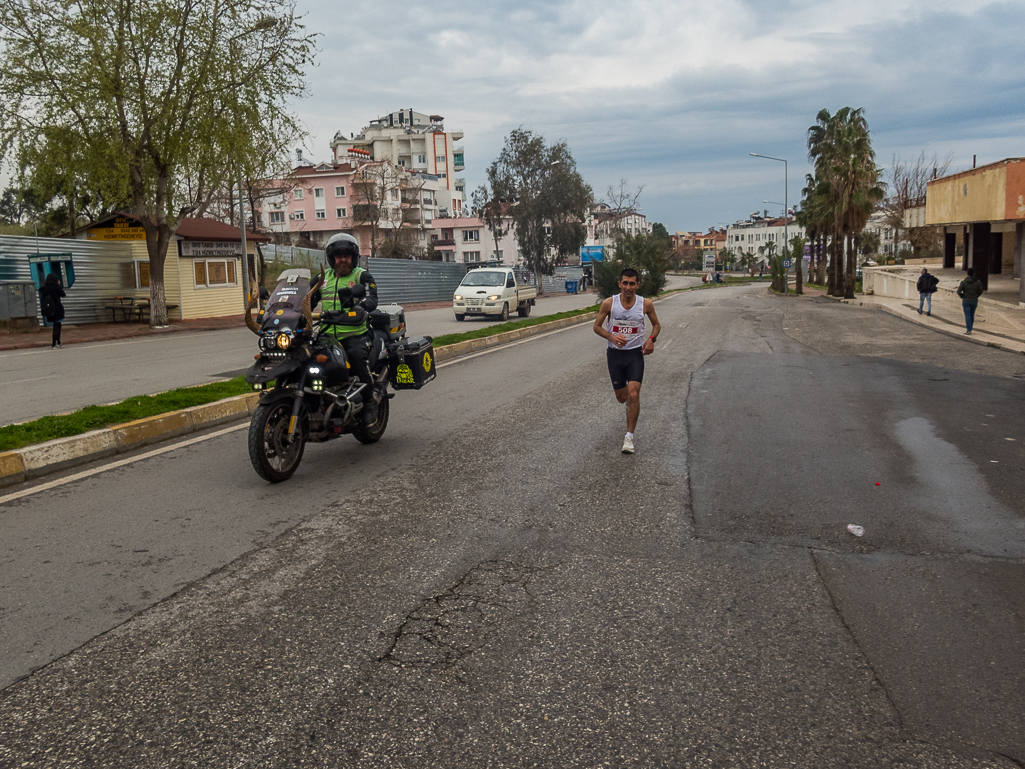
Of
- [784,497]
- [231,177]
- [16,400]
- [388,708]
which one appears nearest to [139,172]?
[231,177]

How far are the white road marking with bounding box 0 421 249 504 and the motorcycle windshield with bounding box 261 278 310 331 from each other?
2.00 metres

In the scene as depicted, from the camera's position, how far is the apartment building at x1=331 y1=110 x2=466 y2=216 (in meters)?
116

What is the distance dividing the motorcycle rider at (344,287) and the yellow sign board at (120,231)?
2665cm

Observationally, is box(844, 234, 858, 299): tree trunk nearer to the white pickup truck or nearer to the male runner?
the white pickup truck

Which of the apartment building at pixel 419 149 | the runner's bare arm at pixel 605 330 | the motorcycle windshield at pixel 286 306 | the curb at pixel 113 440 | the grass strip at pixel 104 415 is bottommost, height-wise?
the curb at pixel 113 440

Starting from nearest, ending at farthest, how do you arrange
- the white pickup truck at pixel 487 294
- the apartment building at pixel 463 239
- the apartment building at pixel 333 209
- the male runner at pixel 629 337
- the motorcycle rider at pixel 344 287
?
the motorcycle rider at pixel 344 287 < the male runner at pixel 629 337 < the white pickup truck at pixel 487 294 < the apartment building at pixel 333 209 < the apartment building at pixel 463 239

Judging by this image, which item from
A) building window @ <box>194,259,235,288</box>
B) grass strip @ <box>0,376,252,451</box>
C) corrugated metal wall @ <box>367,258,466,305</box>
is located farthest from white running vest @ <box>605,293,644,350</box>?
corrugated metal wall @ <box>367,258,466,305</box>

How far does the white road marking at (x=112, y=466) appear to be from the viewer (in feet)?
21.8

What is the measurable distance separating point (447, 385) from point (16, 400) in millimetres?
5710

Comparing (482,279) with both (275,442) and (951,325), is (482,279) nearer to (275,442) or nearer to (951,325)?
(951,325)

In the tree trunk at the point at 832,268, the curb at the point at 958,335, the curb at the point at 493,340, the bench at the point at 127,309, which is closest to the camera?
the curb at the point at 493,340

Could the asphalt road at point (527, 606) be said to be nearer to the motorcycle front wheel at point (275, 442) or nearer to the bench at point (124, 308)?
the motorcycle front wheel at point (275, 442)

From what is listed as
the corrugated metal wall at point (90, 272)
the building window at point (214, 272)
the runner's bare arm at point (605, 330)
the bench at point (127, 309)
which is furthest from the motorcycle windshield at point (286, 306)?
the building window at point (214, 272)

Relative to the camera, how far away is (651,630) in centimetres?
404
